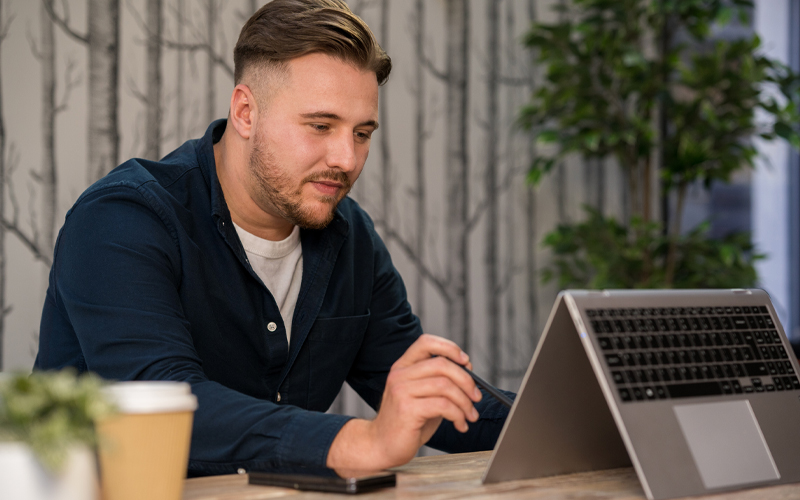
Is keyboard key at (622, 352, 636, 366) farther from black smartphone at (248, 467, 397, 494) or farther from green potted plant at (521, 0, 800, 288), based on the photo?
green potted plant at (521, 0, 800, 288)

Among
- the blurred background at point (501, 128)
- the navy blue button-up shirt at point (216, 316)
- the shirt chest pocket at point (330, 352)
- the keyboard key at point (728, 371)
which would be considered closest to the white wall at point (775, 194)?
the blurred background at point (501, 128)

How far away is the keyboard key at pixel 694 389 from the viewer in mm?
834

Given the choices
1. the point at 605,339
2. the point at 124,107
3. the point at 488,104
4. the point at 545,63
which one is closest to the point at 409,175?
the point at 488,104

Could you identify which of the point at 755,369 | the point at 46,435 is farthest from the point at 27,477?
the point at 755,369

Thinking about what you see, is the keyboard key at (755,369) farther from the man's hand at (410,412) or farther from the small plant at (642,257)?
the small plant at (642,257)

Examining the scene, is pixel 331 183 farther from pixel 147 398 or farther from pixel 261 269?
pixel 147 398

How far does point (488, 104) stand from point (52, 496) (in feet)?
8.30

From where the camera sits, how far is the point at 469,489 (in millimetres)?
784

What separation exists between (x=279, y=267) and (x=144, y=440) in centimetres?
90

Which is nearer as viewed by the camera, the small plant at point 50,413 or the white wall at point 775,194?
the small plant at point 50,413

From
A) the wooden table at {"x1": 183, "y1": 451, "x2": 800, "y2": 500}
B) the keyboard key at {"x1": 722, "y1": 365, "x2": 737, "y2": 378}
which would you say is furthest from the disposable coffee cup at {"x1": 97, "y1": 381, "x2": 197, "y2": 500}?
the keyboard key at {"x1": 722, "y1": 365, "x2": 737, "y2": 378}

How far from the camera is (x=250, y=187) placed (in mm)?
1416

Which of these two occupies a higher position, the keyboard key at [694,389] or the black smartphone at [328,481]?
the keyboard key at [694,389]

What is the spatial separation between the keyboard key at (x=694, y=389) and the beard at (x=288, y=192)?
72 centimetres
